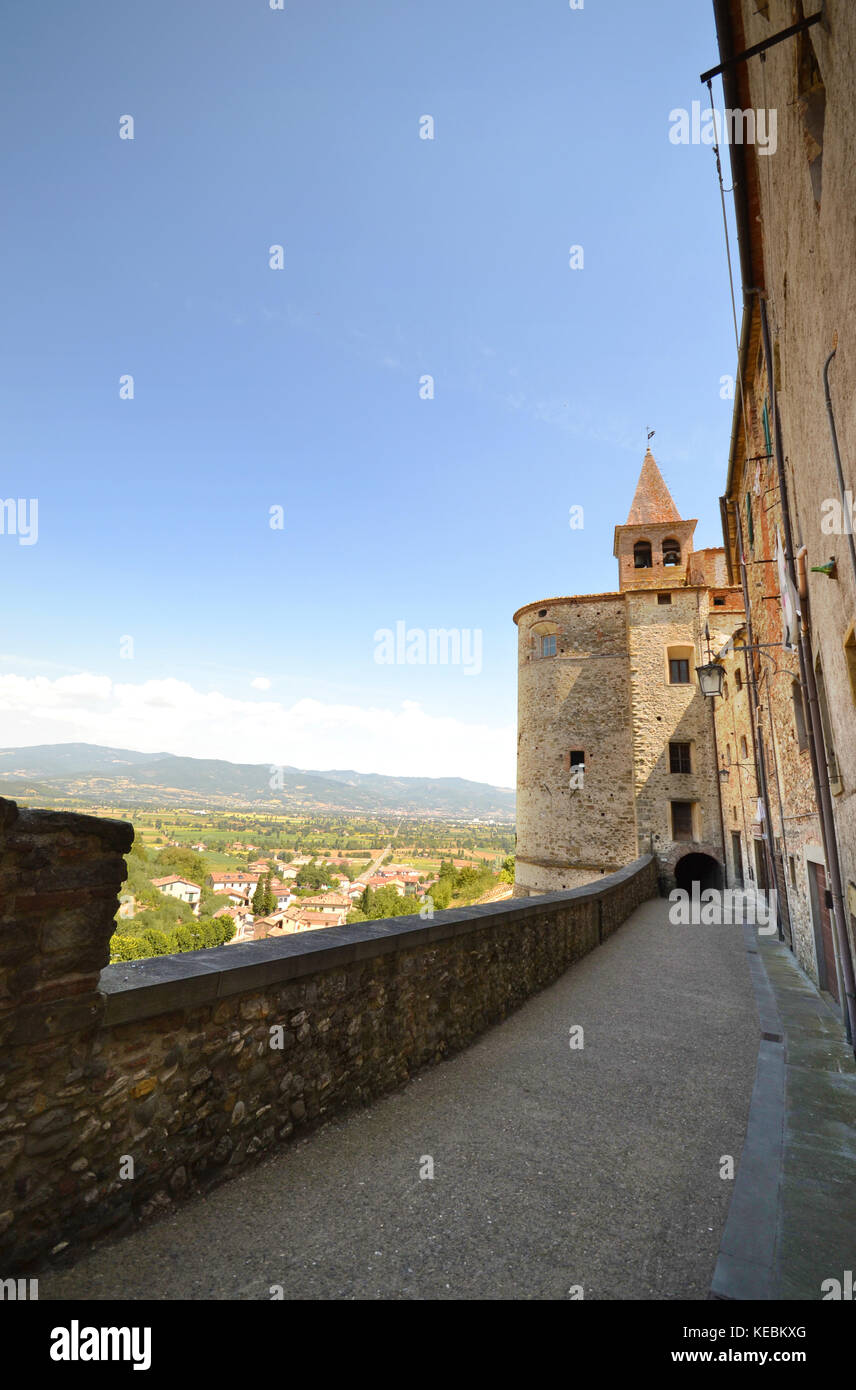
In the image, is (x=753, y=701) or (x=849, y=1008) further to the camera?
(x=753, y=701)

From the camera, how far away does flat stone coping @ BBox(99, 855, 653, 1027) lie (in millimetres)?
2867

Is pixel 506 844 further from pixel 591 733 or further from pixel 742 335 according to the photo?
pixel 742 335

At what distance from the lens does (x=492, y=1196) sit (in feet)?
10.7

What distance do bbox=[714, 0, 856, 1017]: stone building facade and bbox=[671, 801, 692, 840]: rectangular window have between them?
11299mm

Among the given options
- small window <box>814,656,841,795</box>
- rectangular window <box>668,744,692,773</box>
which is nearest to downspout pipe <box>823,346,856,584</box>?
small window <box>814,656,841,795</box>

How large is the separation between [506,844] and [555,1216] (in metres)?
129

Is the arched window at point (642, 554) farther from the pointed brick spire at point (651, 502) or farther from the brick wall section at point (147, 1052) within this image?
the brick wall section at point (147, 1052)

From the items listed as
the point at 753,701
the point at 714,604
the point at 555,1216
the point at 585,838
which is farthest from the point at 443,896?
the point at 555,1216

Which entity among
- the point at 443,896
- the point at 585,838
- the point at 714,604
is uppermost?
the point at 714,604

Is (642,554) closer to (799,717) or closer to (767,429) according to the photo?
(767,429)

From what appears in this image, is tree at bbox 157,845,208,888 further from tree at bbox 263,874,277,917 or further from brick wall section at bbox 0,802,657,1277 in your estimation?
brick wall section at bbox 0,802,657,1277

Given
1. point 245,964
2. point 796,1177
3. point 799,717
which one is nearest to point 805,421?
→ point 799,717
